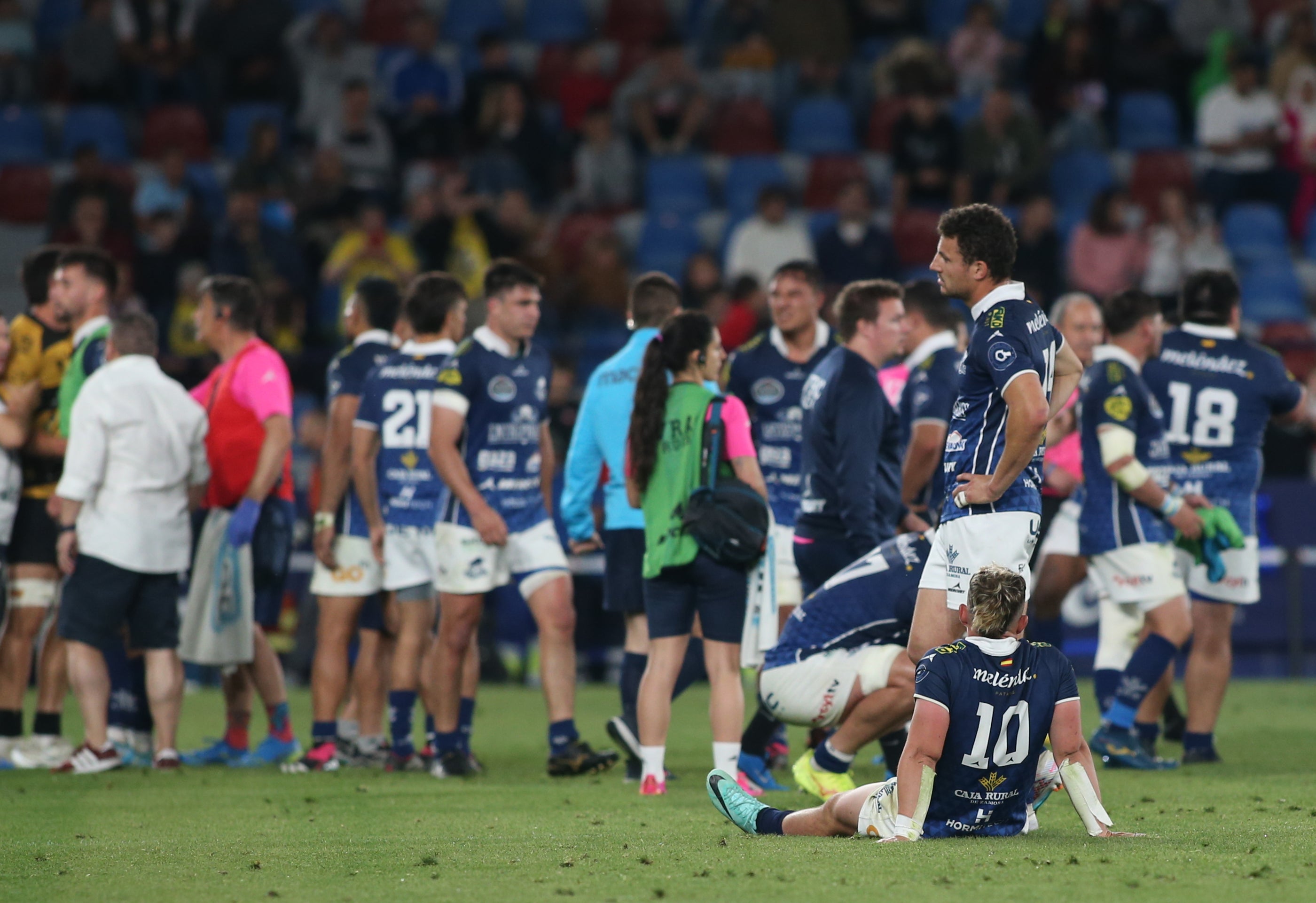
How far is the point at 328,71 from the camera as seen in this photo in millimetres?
18328

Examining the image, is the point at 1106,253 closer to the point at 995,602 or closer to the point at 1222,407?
the point at 1222,407

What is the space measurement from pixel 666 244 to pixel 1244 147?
6.07m

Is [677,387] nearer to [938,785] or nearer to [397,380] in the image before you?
[397,380]

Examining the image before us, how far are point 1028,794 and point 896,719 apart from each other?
1.08 m

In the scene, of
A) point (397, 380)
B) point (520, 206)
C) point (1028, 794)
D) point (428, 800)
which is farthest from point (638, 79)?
point (1028, 794)

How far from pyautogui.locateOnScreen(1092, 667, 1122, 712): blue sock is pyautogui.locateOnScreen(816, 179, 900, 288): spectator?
7.27 m

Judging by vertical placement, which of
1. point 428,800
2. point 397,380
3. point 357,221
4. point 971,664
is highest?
point 357,221

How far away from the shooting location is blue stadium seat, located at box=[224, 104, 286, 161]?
1836 cm

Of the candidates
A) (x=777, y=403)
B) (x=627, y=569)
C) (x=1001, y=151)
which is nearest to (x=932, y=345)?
(x=777, y=403)

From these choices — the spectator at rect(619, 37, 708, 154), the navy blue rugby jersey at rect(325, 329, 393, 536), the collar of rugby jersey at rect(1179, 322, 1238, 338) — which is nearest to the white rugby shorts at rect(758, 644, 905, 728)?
the navy blue rugby jersey at rect(325, 329, 393, 536)

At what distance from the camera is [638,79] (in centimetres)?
1839

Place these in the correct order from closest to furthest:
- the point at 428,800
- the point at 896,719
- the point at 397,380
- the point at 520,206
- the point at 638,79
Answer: the point at 896,719 → the point at 428,800 → the point at 397,380 → the point at 520,206 → the point at 638,79

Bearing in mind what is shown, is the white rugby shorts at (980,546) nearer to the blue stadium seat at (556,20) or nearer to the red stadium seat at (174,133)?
the red stadium seat at (174,133)

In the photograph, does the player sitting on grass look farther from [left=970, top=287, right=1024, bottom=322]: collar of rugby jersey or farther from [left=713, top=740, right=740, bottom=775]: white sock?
[left=713, top=740, right=740, bottom=775]: white sock
